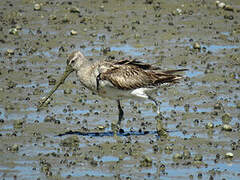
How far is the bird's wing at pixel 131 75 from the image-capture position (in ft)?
42.7

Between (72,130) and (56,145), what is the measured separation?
0.97 meters

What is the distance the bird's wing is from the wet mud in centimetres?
100

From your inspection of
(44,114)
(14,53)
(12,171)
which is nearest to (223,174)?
(12,171)

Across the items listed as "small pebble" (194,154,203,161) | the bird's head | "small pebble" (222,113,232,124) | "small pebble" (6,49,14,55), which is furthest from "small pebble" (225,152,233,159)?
"small pebble" (6,49,14,55)

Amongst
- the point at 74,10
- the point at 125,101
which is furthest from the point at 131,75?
the point at 74,10

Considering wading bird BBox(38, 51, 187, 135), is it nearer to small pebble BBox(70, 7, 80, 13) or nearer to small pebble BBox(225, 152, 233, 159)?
small pebble BBox(225, 152, 233, 159)

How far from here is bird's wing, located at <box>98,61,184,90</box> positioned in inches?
512

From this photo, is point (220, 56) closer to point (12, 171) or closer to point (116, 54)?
point (116, 54)

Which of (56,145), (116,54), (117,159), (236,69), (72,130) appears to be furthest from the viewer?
(116,54)

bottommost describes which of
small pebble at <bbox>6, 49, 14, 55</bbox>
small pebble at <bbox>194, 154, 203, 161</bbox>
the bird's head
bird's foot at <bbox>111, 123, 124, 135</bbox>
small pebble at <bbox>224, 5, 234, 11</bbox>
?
small pebble at <bbox>6, 49, 14, 55</bbox>

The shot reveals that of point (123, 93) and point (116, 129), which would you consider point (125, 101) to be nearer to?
point (123, 93)

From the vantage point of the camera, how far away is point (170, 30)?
787 inches

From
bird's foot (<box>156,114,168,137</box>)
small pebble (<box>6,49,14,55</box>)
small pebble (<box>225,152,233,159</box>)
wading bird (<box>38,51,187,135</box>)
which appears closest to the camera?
small pebble (<box>225,152,233,159</box>)

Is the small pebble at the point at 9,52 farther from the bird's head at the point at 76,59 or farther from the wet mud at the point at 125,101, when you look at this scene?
the bird's head at the point at 76,59
